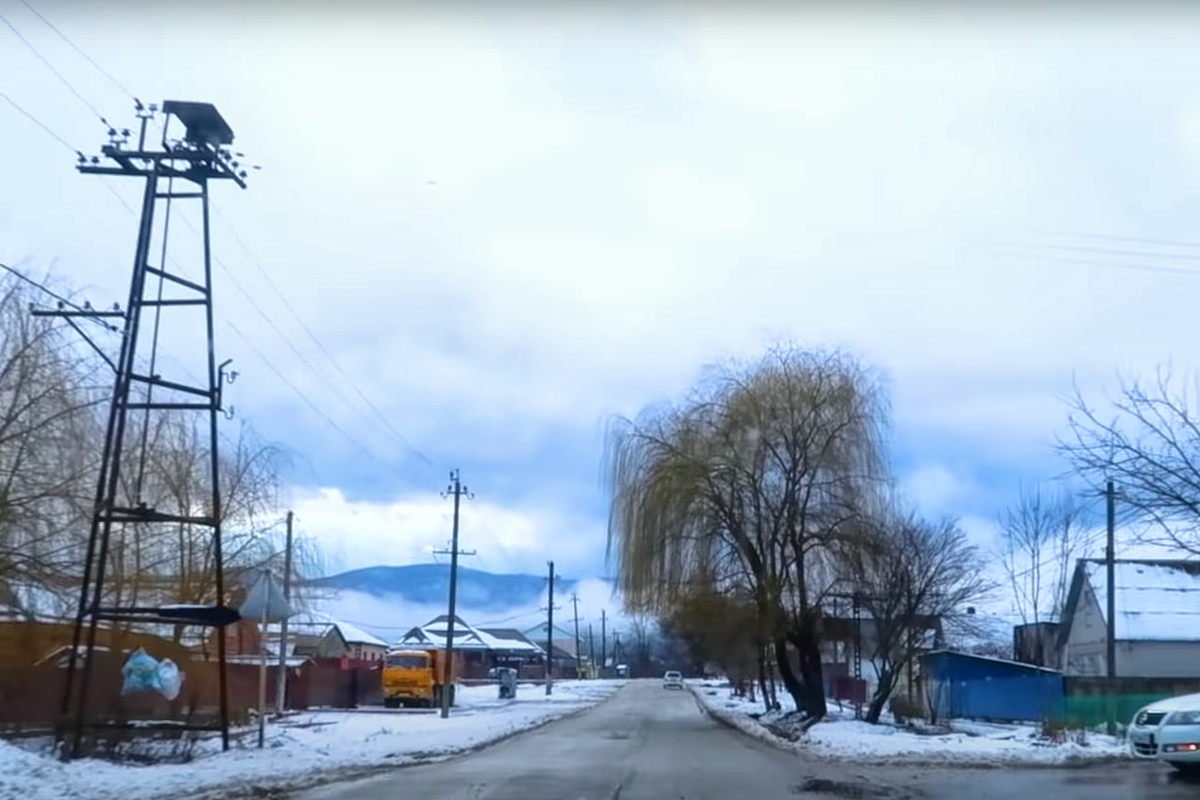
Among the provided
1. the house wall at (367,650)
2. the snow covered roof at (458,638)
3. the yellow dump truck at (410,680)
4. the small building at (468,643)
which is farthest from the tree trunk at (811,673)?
the small building at (468,643)

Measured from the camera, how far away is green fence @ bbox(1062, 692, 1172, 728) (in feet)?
119

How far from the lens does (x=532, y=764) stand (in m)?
26.2

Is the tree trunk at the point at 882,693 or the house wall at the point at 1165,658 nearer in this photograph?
the tree trunk at the point at 882,693

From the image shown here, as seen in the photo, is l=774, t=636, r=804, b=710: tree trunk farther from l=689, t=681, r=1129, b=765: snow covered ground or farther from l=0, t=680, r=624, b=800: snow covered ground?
l=0, t=680, r=624, b=800: snow covered ground

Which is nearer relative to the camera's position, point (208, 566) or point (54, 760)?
point (54, 760)

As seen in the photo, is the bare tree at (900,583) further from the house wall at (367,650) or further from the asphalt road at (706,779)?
the house wall at (367,650)

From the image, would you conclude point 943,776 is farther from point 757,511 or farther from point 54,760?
point 757,511

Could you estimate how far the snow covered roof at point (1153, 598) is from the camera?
55.0 metres

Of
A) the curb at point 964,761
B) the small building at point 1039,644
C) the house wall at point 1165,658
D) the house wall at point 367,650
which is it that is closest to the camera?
the curb at point 964,761

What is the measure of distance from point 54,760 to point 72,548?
567cm

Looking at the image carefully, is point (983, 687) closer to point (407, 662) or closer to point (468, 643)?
point (407, 662)

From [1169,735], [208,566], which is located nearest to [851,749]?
[1169,735]

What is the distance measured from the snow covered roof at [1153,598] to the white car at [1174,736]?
30751 mm

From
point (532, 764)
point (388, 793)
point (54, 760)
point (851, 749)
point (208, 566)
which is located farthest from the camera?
point (208, 566)
